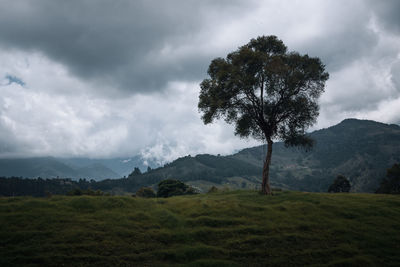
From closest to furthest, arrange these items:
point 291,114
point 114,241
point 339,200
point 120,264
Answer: point 120,264 < point 114,241 < point 339,200 < point 291,114

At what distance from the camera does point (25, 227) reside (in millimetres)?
17734

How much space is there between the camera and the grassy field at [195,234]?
48.1 feet

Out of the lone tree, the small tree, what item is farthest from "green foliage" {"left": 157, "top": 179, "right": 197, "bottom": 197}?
the lone tree

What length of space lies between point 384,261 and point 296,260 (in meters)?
5.47

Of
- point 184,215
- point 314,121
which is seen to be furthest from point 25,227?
point 314,121

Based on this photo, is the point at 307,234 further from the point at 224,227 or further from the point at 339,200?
the point at 339,200

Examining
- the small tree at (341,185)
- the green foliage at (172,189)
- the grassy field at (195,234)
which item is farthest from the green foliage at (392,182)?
the grassy field at (195,234)

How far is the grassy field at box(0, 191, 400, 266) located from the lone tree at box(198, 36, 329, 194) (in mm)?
12447

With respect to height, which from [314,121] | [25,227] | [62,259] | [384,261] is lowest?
[384,261]

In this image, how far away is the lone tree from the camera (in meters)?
33.5

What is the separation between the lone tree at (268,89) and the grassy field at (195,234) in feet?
40.8

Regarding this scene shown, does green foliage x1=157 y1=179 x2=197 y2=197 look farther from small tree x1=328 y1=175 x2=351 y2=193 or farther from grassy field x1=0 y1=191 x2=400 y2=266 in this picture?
grassy field x1=0 y1=191 x2=400 y2=266

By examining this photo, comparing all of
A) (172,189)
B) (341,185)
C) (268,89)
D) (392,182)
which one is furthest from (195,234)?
(392,182)

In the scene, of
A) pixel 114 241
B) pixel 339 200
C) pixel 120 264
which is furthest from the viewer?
pixel 339 200
